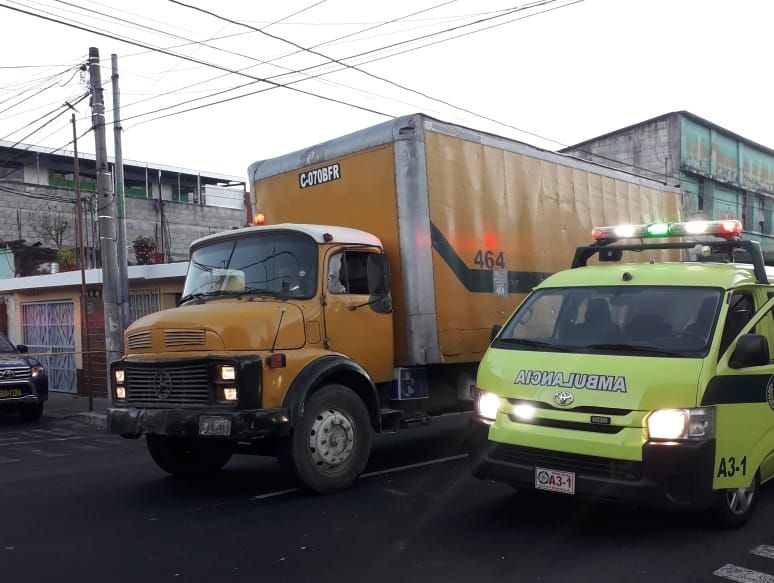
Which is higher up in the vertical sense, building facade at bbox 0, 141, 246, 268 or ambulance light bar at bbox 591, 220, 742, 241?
building facade at bbox 0, 141, 246, 268

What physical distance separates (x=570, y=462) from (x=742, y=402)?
1.31 meters

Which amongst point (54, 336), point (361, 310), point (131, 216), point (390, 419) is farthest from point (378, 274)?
point (131, 216)

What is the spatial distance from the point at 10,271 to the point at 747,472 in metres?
25.9

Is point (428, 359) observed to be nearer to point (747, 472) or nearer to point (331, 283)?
point (331, 283)

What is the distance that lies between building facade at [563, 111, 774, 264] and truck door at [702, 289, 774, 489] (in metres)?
23.7

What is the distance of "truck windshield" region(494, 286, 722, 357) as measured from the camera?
5445mm

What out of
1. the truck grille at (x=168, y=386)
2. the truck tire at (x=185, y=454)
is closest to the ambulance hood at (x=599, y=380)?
the truck grille at (x=168, y=386)

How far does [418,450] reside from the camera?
9109 mm

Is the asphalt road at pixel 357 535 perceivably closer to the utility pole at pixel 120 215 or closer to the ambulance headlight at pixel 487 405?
the ambulance headlight at pixel 487 405

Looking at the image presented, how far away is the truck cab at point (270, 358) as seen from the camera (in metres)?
6.39

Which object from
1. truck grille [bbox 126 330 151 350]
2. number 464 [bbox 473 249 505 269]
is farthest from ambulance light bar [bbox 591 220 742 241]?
truck grille [bbox 126 330 151 350]

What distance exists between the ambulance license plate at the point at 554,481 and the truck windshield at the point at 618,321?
971 mm

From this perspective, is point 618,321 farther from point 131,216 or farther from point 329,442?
point 131,216

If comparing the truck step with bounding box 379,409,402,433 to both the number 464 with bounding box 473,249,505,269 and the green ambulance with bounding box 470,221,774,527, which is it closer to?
the green ambulance with bounding box 470,221,774,527
